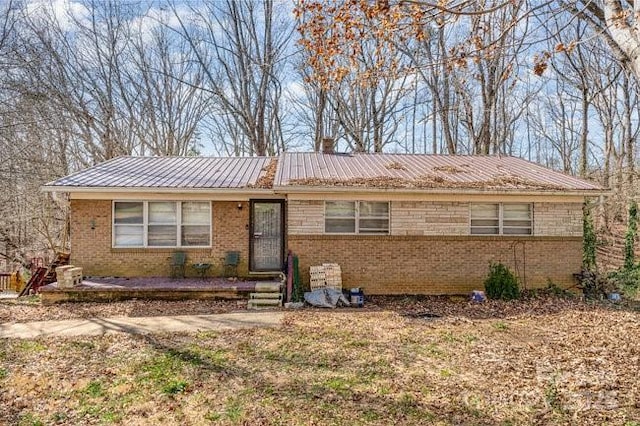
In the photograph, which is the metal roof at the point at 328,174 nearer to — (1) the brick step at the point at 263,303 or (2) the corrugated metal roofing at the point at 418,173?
(2) the corrugated metal roofing at the point at 418,173

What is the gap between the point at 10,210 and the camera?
17.0 meters

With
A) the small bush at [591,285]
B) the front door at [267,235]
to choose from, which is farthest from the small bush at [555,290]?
the front door at [267,235]

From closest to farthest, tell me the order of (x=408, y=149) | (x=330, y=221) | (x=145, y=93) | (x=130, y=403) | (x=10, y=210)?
(x=130, y=403) → (x=330, y=221) → (x=10, y=210) → (x=145, y=93) → (x=408, y=149)

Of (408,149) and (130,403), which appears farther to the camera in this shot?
(408,149)

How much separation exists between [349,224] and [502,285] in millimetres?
4244

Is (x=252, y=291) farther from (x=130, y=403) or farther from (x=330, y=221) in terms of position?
(x=130, y=403)

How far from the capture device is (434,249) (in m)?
11.1

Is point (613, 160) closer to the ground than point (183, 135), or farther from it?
closer to the ground

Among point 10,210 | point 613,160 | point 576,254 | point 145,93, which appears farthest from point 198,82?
point 613,160

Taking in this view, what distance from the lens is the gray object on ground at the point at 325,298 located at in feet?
32.5

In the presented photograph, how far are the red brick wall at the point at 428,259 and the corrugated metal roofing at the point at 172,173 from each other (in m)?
2.92

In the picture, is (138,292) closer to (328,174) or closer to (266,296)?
(266,296)

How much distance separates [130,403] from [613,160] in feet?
95.7

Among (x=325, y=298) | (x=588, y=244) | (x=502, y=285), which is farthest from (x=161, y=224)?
(x=588, y=244)
